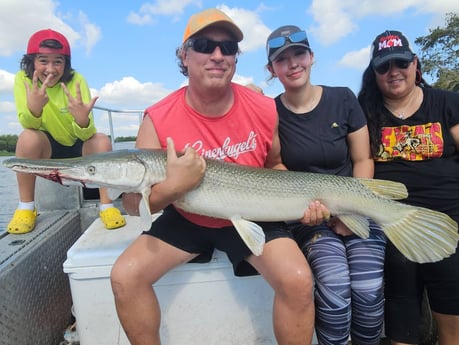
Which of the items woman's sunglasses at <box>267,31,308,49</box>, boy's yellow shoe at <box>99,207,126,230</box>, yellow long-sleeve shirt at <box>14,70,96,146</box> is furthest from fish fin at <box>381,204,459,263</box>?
yellow long-sleeve shirt at <box>14,70,96,146</box>

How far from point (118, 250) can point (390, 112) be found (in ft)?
8.06

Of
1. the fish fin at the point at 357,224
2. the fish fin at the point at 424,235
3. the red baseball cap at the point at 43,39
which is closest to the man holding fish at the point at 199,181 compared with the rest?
the fish fin at the point at 357,224

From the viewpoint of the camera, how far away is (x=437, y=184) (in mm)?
2998

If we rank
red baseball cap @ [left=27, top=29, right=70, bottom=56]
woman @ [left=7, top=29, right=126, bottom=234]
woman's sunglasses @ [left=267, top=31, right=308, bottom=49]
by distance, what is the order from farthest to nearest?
red baseball cap @ [left=27, top=29, right=70, bottom=56] → woman @ [left=7, top=29, right=126, bottom=234] → woman's sunglasses @ [left=267, top=31, right=308, bottom=49]

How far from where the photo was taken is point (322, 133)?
10.1 feet

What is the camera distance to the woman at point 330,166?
2619mm

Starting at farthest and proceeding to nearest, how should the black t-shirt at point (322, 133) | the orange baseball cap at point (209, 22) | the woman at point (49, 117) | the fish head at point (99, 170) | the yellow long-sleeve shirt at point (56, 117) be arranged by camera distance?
the yellow long-sleeve shirt at point (56, 117) → the woman at point (49, 117) → the black t-shirt at point (322, 133) → the orange baseball cap at point (209, 22) → the fish head at point (99, 170)

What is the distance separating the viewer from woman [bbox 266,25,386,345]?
262 cm

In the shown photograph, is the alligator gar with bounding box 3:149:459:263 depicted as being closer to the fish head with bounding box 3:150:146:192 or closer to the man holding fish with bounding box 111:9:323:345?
the fish head with bounding box 3:150:146:192

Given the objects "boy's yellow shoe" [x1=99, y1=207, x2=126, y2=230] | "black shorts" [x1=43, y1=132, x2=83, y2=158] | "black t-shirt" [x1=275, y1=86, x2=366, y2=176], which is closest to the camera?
"black t-shirt" [x1=275, y1=86, x2=366, y2=176]

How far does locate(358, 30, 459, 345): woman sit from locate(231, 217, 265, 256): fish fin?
3.79ft

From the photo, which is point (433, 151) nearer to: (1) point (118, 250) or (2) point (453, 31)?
(1) point (118, 250)

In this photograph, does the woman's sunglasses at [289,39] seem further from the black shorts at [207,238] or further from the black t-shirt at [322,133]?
the black shorts at [207,238]

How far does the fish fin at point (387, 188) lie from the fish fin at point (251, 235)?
918 mm
